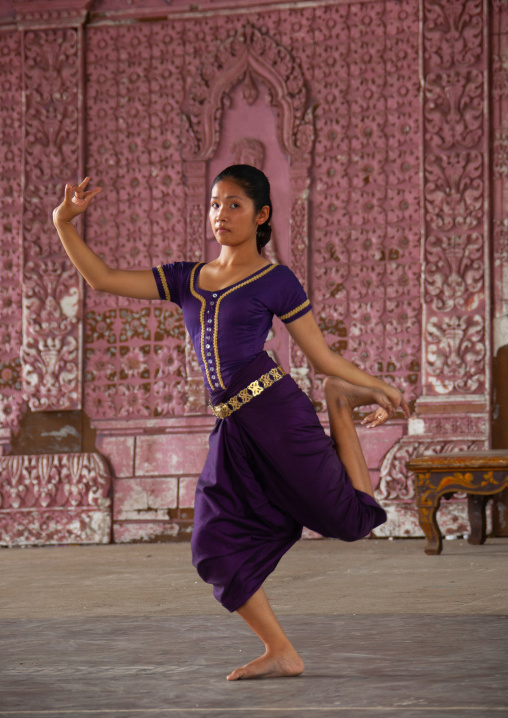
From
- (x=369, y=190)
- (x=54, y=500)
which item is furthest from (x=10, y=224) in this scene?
(x=369, y=190)

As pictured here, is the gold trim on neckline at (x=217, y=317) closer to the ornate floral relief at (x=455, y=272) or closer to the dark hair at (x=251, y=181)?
the dark hair at (x=251, y=181)

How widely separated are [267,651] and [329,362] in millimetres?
652

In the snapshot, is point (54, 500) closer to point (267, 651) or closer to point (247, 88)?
point (247, 88)

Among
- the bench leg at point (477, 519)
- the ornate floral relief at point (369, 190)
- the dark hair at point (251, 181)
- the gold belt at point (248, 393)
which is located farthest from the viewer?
the ornate floral relief at point (369, 190)

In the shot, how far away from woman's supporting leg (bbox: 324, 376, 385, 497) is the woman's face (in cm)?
39

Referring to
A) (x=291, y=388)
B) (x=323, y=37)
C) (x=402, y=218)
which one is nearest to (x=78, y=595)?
(x=291, y=388)

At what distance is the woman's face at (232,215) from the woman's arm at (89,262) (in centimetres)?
21

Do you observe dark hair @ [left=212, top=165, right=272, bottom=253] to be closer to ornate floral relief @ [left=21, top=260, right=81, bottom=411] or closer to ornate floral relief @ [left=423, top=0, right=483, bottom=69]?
ornate floral relief @ [left=423, top=0, right=483, bottom=69]

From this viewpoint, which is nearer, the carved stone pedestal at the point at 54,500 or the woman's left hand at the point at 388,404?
the woman's left hand at the point at 388,404

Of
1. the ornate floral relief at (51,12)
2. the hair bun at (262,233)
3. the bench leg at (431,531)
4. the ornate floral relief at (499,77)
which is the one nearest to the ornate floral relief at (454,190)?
the ornate floral relief at (499,77)

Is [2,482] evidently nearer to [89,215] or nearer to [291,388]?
[89,215]

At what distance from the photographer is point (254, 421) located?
229 centimetres

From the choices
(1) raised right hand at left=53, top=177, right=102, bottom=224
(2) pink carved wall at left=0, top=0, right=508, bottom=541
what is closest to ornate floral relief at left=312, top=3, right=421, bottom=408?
(2) pink carved wall at left=0, top=0, right=508, bottom=541

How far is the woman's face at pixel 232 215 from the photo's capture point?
2406mm
